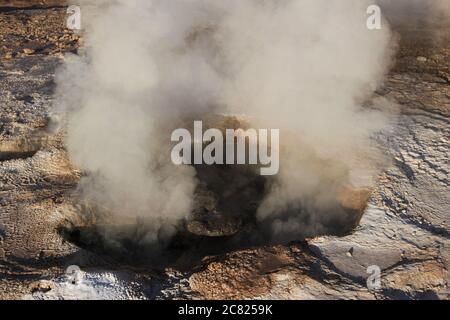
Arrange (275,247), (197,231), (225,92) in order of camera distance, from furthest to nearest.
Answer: (225,92)
(197,231)
(275,247)

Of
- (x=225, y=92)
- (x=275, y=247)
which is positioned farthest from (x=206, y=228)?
(x=225, y=92)

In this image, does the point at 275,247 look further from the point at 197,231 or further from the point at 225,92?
the point at 225,92

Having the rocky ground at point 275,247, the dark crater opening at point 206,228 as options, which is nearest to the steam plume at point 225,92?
the dark crater opening at point 206,228

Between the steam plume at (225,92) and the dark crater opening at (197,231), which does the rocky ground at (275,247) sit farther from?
Answer: the steam plume at (225,92)

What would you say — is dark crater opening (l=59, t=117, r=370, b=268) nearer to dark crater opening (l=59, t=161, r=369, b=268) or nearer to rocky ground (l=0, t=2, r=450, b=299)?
dark crater opening (l=59, t=161, r=369, b=268)

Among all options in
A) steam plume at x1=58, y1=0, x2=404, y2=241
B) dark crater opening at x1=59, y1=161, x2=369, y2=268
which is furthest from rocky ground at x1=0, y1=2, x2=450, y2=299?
steam plume at x1=58, y1=0, x2=404, y2=241

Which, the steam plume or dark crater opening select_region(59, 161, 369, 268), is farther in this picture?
the steam plume

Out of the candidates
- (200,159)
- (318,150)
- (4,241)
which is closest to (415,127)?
(318,150)

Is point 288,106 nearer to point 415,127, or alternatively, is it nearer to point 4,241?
point 415,127

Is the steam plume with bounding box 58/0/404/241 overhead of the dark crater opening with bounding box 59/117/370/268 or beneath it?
overhead

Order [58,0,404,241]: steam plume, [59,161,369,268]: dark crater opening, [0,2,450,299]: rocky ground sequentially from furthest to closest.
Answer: [58,0,404,241]: steam plume, [59,161,369,268]: dark crater opening, [0,2,450,299]: rocky ground
